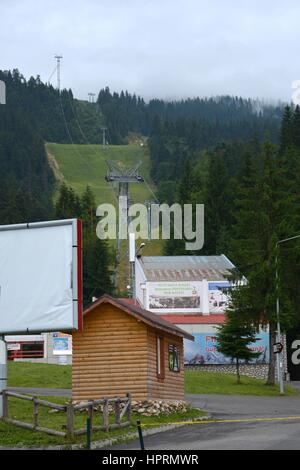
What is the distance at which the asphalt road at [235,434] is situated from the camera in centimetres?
2000

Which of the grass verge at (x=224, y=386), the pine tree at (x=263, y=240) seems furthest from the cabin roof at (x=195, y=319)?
the grass verge at (x=224, y=386)

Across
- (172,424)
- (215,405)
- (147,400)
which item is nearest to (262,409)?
(215,405)

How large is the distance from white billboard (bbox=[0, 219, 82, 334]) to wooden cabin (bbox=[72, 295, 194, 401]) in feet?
27.0

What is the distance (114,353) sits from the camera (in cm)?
3144

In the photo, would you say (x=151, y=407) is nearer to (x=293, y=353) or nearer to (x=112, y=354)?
(x=112, y=354)

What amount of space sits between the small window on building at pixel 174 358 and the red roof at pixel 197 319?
3523 cm

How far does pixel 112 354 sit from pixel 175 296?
47519mm

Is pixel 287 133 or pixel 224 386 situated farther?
pixel 287 133

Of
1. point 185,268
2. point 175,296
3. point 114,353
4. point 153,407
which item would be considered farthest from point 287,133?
point 153,407

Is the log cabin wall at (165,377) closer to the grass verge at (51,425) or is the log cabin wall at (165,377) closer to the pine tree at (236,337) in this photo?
the grass verge at (51,425)

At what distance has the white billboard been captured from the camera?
2223cm

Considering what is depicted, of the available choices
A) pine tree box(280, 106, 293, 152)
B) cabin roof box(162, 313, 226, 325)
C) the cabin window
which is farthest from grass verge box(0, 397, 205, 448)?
pine tree box(280, 106, 293, 152)

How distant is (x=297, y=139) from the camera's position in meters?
132

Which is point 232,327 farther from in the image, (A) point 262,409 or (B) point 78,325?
(B) point 78,325
